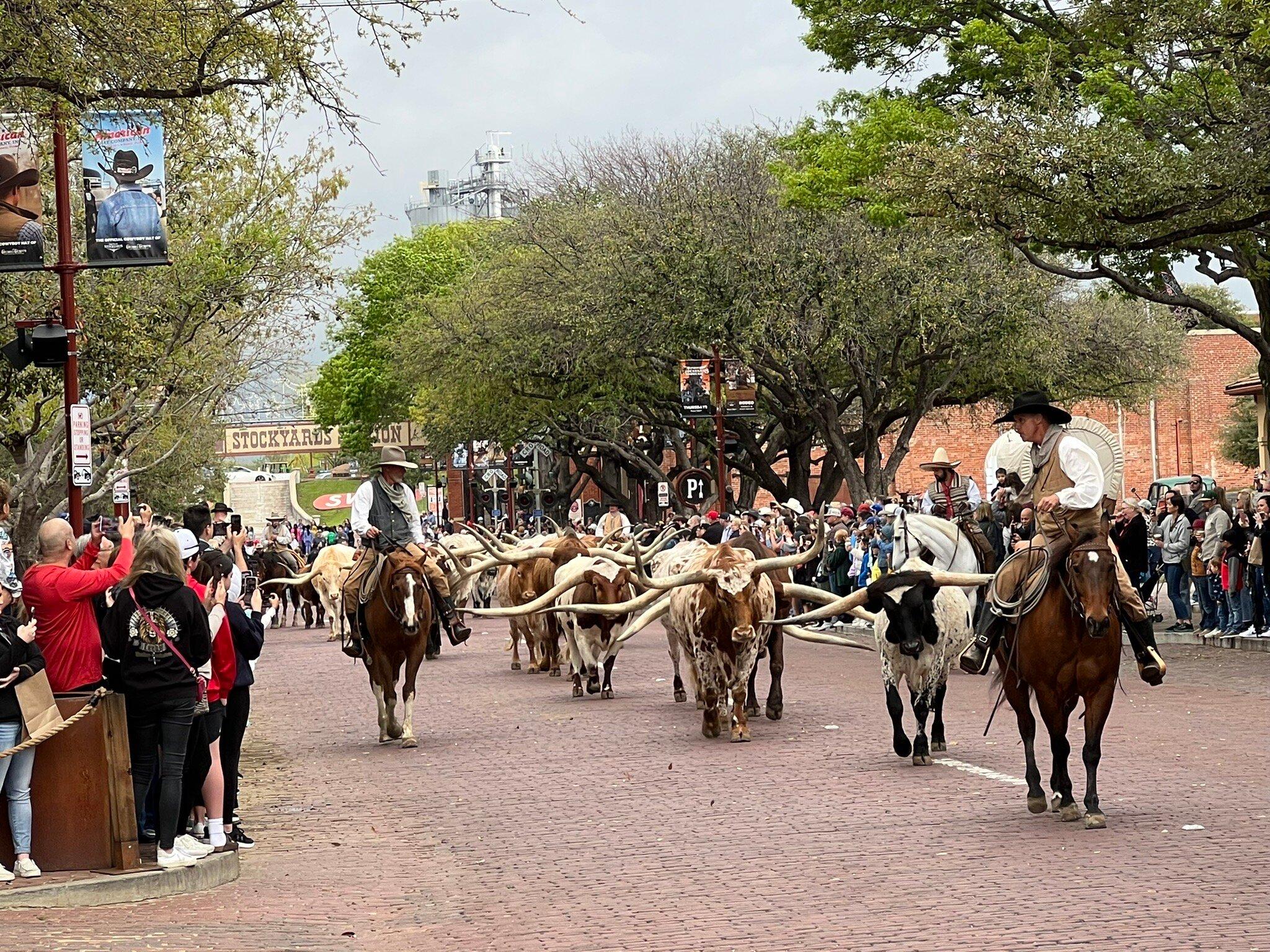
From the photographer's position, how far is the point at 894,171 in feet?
72.5

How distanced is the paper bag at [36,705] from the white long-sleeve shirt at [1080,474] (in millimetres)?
5663

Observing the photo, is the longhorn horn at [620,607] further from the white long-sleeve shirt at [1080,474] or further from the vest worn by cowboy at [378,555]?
the white long-sleeve shirt at [1080,474]

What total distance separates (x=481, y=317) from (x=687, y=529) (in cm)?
2419

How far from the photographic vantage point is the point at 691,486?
4103cm

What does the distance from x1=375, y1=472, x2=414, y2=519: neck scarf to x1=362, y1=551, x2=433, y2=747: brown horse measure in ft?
Answer: 1.49

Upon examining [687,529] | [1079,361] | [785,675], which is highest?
[1079,361]

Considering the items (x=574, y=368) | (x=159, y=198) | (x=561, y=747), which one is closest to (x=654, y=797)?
(x=561, y=747)

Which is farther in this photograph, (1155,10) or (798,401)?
(798,401)

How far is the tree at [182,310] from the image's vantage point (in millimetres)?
26953

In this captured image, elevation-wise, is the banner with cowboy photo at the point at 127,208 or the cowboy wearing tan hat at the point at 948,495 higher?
the banner with cowboy photo at the point at 127,208

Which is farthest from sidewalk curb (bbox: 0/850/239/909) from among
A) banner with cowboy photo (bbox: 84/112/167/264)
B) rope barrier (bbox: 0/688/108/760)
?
banner with cowboy photo (bbox: 84/112/167/264)

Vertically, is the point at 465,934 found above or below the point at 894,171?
below

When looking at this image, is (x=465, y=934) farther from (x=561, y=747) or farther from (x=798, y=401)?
(x=798, y=401)

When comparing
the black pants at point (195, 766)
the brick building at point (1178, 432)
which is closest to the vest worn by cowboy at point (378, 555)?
the black pants at point (195, 766)
